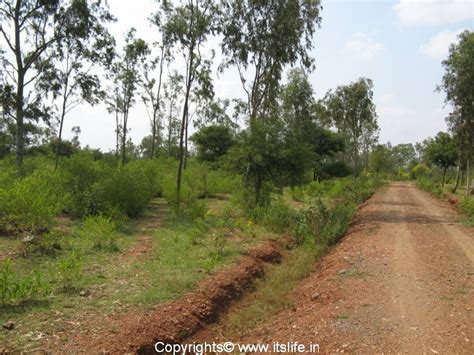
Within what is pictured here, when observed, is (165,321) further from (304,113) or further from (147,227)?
(304,113)

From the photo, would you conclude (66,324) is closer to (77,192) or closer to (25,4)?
(77,192)

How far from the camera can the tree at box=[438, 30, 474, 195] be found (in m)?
25.8

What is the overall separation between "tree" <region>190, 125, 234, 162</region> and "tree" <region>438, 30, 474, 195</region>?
1970cm

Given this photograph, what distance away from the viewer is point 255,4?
69.7 feet

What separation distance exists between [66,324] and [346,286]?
462cm

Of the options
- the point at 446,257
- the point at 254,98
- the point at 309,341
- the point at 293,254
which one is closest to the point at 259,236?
the point at 293,254

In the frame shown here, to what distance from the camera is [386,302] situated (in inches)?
258

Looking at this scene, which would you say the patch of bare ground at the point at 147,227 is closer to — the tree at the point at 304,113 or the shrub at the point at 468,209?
the shrub at the point at 468,209

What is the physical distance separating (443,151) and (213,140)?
22.4 metres

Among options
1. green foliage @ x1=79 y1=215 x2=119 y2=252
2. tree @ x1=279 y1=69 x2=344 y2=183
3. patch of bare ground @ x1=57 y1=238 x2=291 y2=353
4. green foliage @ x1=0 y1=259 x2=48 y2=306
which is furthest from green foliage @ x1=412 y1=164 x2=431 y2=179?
green foliage @ x1=0 y1=259 x2=48 y2=306

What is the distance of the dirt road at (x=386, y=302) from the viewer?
518 cm

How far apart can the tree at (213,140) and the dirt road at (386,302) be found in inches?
1196

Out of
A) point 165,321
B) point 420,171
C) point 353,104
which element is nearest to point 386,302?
point 165,321

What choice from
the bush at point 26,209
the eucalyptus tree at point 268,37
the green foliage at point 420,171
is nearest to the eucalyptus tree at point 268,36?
the eucalyptus tree at point 268,37
